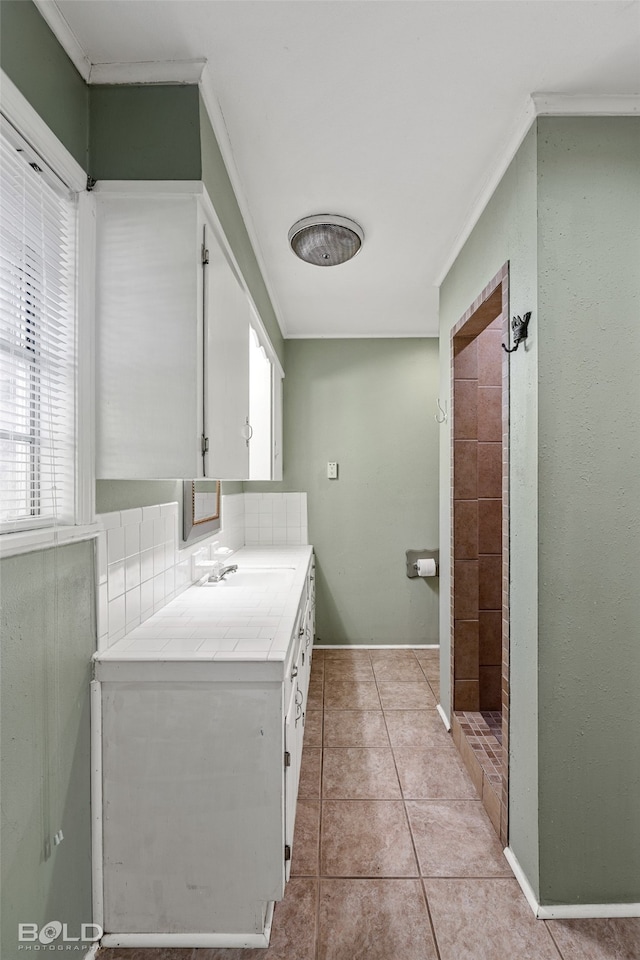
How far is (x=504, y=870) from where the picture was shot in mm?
1630

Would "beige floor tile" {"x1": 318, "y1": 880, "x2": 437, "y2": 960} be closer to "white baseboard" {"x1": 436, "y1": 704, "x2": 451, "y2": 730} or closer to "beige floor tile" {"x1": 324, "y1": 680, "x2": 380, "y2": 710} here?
"white baseboard" {"x1": 436, "y1": 704, "x2": 451, "y2": 730}

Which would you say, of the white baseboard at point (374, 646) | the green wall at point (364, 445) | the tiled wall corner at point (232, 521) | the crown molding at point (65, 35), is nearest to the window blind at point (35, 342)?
the crown molding at point (65, 35)

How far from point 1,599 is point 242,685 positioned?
640 mm

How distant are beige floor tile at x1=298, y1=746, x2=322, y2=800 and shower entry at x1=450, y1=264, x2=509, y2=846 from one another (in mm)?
691

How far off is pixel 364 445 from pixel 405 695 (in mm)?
1867

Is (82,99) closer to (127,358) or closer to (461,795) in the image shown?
(127,358)

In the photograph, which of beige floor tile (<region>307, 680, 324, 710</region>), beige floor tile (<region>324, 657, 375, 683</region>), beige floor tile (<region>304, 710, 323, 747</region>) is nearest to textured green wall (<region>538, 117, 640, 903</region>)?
beige floor tile (<region>304, 710, 323, 747</region>)

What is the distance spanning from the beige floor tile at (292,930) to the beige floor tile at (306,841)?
0.04 metres

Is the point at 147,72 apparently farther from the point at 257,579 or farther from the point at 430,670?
the point at 430,670

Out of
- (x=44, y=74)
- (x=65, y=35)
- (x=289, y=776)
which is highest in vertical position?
(x=65, y=35)

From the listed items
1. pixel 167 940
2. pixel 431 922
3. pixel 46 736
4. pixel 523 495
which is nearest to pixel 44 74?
pixel 46 736

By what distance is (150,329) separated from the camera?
1326 mm

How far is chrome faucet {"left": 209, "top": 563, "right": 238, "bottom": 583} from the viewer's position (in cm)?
232

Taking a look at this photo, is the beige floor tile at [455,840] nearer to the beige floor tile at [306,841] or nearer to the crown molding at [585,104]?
the beige floor tile at [306,841]
